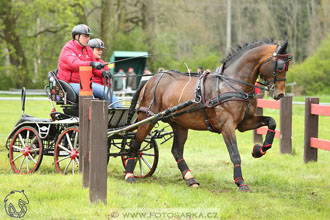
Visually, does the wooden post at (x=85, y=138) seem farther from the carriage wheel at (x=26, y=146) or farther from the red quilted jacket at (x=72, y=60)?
the carriage wheel at (x=26, y=146)

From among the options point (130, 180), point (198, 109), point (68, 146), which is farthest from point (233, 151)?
point (68, 146)

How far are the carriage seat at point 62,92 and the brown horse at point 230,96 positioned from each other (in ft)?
3.79

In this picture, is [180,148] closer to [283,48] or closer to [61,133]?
[61,133]

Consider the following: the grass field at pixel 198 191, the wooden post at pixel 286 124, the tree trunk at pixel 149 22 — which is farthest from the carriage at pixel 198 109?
the tree trunk at pixel 149 22

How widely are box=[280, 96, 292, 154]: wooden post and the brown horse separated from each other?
118 inches

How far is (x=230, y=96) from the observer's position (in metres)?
6.88

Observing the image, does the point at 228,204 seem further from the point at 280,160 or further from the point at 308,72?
the point at 308,72

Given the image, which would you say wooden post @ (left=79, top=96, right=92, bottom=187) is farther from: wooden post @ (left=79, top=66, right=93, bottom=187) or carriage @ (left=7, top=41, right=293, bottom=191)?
carriage @ (left=7, top=41, right=293, bottom=191)

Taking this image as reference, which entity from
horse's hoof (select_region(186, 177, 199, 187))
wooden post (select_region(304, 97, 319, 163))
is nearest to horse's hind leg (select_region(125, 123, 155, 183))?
horse's hoof (select_region(186, 177, 199, 187))

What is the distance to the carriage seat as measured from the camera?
25.5ft

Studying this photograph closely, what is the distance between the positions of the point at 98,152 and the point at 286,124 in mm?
5620

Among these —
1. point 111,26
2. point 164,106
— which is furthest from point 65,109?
point 111,26

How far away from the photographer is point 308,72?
30875mm

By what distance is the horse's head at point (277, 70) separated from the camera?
6645 mm
